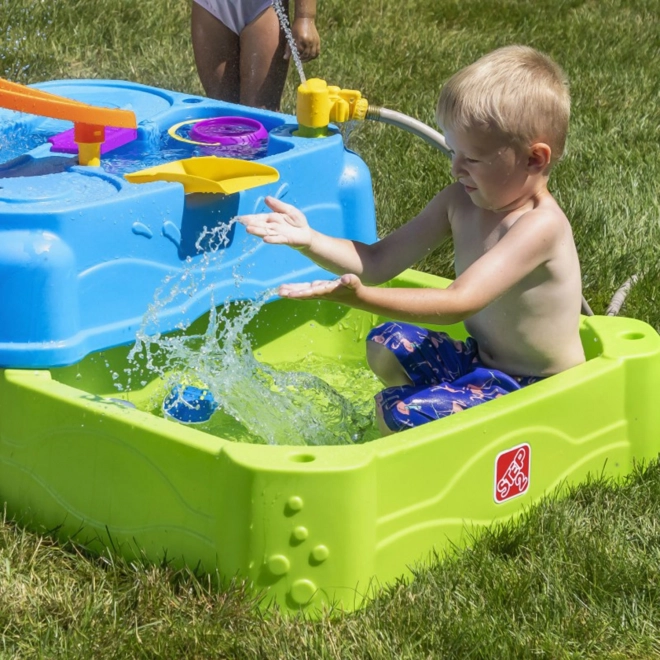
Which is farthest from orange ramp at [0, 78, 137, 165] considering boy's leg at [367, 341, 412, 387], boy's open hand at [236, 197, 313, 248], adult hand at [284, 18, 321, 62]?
adult hand at [284, 18, 321, 62]

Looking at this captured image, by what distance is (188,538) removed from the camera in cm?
170

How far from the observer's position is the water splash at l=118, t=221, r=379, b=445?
2061 mm

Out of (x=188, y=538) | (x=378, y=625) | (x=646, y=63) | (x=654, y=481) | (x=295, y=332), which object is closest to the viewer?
(x=378, y=625)

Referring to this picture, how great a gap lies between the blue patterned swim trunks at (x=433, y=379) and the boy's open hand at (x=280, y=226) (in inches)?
11.8

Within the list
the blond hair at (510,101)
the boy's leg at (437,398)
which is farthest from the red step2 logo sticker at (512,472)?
the blond hair at (510,101)

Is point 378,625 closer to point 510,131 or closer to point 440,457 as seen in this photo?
point 440,457

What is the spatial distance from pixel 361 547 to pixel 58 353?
60cm

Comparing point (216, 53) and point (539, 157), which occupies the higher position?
point (539, 157)

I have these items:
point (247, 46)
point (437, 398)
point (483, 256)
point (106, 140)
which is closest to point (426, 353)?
point (437, 398)

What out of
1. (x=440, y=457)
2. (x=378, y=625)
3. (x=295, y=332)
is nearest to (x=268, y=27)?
(x=295, y=332)

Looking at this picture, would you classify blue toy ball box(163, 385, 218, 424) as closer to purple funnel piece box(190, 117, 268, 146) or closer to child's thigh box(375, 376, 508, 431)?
child's thigh box(375, 376, 508, 431)

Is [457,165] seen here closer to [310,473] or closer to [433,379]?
[433,379]

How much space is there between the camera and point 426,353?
81.3 inches

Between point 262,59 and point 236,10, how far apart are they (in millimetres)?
152
